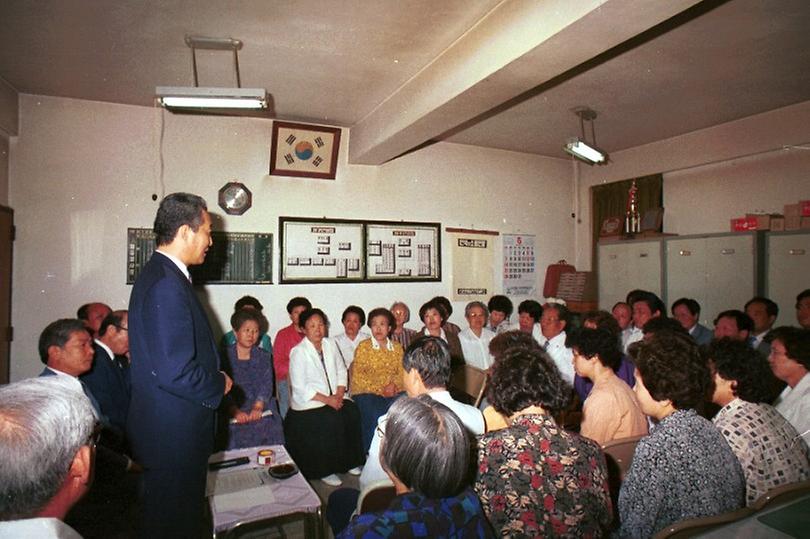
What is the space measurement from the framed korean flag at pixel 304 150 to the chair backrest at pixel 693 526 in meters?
4.29

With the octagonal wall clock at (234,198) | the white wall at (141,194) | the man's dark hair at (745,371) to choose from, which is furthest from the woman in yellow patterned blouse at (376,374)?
the man's dark hair at (745,371)

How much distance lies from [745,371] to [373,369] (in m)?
2.75

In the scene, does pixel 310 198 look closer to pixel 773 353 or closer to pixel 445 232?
pixel 445 232

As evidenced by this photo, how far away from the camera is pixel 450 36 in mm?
3064

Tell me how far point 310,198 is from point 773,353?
396 centimetres

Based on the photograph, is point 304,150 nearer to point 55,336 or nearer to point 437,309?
point 437,309

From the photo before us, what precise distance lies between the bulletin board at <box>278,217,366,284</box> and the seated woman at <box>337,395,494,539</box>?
12.2ft

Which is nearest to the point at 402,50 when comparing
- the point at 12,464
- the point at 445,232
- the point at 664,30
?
the point at 664,30

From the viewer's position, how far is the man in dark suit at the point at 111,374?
264 centimetres

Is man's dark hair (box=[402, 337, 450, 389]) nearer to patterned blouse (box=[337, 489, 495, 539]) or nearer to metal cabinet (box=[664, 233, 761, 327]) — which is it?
patterned blouse (box=[337, 489, 495, 539])

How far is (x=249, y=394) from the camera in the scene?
3.50 m

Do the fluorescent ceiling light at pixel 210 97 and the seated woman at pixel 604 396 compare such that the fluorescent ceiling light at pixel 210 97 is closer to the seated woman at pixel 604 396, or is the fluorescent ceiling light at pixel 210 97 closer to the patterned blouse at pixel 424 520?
the seated woman at pixel 604 396

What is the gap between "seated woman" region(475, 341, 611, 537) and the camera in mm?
1408

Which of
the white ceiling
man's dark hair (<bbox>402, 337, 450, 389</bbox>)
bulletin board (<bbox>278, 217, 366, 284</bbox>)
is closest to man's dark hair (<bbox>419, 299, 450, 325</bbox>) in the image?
bulletin board (<bbox>278, 217, 366, 284</bbox>)
